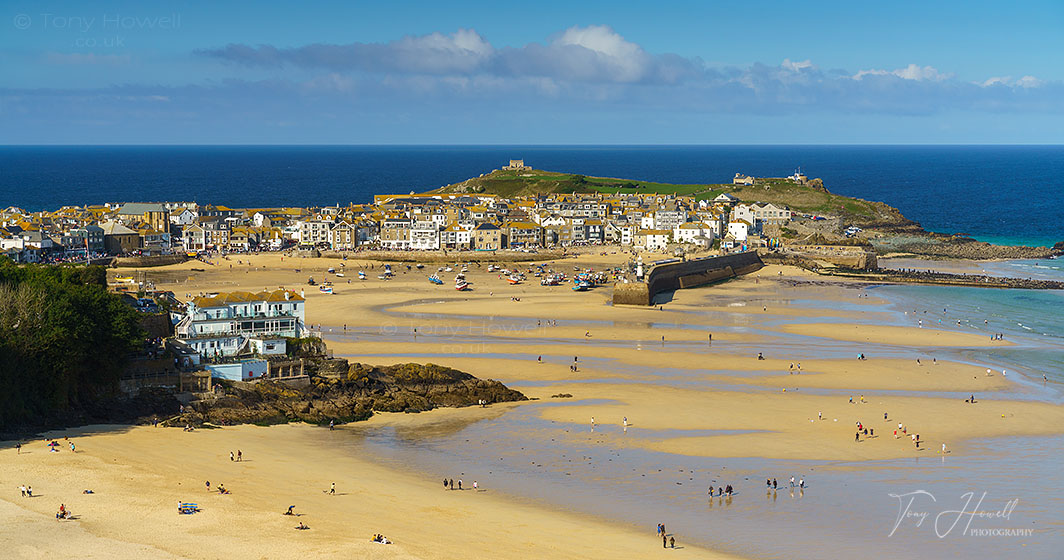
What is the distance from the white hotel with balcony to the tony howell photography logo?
2214 cm

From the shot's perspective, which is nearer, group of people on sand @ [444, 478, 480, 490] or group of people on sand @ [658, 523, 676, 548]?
group of people on sand @ [658, 523, 676, 548]

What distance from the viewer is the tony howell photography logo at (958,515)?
24688 millimetres

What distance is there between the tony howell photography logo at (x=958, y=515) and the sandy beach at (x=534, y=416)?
4.25 m

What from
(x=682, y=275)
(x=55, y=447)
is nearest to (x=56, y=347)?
(x=55, y=447)

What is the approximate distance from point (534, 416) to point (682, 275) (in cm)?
3892

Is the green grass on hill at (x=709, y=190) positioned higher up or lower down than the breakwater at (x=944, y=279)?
higher up

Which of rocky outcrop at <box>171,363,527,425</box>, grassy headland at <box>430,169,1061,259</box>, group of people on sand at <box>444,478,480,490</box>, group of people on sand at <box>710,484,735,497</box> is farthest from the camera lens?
grassy headland at <box>430,169,1061,259</box>

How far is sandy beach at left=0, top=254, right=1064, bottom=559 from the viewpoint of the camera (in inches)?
916

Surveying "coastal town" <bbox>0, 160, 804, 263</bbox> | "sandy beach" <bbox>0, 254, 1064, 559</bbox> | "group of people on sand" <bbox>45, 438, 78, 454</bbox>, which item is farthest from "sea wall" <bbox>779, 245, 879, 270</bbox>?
"group of people on sand" <bbox>45, 438, 78, 454</bbox>

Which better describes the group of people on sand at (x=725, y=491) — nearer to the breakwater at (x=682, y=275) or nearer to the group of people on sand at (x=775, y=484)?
the group of people on sand at (x=775, y=484)

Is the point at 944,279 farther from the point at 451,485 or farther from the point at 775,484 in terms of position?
the point at 451,485

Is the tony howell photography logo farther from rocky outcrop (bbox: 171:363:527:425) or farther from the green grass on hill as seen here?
the green grass on hill

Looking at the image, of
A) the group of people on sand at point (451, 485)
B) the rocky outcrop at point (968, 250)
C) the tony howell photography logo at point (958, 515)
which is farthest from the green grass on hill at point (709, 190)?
the group of people on sand at point (451, 485)

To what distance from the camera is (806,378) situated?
4309 cm
